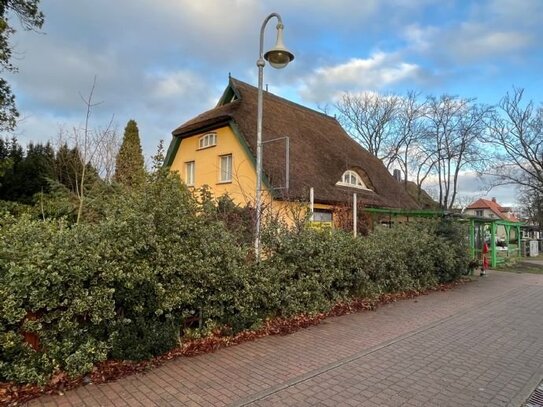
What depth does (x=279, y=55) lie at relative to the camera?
8.32 meters

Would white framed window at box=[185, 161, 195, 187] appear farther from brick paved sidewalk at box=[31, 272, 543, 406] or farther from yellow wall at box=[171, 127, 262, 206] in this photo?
brick paved sidewalk at box=[31, 272, 543, 406]

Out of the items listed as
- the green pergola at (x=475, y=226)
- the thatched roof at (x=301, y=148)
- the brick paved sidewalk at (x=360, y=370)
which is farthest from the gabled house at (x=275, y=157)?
the brick paved sidewalk at (x=360, y=370)

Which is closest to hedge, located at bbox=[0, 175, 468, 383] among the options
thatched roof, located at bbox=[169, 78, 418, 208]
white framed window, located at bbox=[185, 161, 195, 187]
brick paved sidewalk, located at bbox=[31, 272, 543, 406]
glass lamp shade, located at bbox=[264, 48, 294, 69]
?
brick paved sidewalk, located at bbox=[31, 272, 543, 406]

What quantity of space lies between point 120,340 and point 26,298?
1134 millimetres

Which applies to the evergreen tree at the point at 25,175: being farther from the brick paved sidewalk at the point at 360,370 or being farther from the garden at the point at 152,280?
the brick paved sidewalk at the point at 360,370

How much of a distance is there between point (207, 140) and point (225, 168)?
1864 millimetres

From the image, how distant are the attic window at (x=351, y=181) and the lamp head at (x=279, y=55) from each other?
37.8 feet

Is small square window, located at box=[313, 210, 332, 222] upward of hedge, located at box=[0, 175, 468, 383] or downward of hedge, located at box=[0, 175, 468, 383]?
upward

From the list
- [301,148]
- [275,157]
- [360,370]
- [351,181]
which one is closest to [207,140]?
[275,157]

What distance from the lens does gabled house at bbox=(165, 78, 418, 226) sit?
1742 centimetres

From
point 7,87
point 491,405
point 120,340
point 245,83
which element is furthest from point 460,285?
point 7,87

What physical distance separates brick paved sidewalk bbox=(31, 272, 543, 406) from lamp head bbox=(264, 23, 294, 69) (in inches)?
200

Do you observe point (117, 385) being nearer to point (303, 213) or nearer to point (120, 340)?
point (120, 340)

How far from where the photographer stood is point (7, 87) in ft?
48.8
